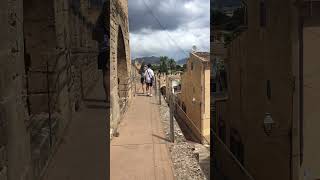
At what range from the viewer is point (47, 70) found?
2.40m

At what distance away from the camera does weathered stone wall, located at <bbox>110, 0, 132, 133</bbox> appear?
2.50 meters

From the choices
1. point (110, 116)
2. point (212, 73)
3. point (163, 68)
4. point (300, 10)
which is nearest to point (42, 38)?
point (110, 116)

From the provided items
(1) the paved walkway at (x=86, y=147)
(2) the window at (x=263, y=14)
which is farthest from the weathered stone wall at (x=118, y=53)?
(2) the window at (x=263, y=14)

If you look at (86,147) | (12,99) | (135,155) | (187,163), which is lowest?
(187,163)

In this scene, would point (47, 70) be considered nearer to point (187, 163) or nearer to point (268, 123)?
point (268, 123)

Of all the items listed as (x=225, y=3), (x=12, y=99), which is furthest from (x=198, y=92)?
(x=12, y=99)

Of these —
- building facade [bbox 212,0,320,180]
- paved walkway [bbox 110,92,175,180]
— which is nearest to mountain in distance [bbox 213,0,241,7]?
building facade [bbox 212,0,320,180]

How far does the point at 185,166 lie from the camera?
11.6 ft

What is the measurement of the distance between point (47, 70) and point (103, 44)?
40cm

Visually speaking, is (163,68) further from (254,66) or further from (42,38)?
(254,66)

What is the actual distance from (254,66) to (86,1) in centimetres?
105

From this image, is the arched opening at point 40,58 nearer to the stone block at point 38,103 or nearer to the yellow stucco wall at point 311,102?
the stone block at point 38,103

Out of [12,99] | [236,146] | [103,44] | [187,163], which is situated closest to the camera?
[12,99]

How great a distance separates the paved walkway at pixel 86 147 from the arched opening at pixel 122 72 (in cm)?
40
